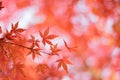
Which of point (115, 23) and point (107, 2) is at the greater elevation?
point (107, 2)

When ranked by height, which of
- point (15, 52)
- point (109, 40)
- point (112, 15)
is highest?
point (112, 15)

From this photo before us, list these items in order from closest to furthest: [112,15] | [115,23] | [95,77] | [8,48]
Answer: [8,48] < [115,23] < [112,15] < [95,77]

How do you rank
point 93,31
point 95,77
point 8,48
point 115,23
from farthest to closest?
point 95,77 < point 93,31 < point 115,23 < point 8,48

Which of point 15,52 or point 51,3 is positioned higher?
point 51,3

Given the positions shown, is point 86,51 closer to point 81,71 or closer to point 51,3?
point 81,71

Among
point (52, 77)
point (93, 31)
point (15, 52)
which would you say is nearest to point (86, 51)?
point (93, 31)

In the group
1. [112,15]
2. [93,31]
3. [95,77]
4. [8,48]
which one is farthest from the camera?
[95,77]

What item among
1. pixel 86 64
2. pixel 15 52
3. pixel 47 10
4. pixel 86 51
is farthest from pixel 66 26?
pixel 15 52

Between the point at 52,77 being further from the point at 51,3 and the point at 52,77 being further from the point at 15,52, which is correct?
the point at 15,52

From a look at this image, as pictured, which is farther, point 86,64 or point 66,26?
point 86,64
